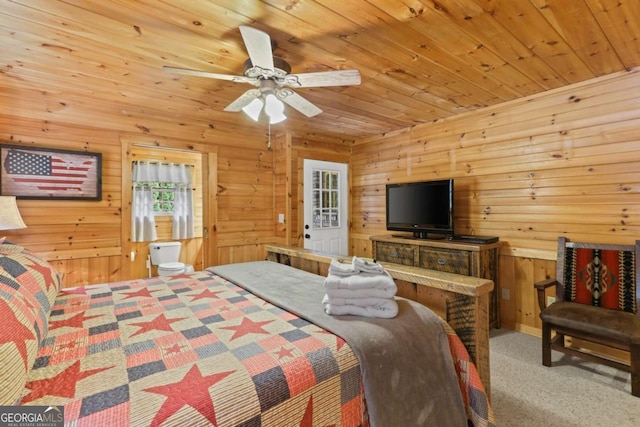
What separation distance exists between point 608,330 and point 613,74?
1990 millimetres

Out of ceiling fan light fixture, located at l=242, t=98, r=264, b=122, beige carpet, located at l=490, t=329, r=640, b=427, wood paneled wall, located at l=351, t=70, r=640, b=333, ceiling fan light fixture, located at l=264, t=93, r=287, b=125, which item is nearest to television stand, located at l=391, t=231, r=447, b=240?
wood paneled wall, located at l=351, t=70, r=640, b=333

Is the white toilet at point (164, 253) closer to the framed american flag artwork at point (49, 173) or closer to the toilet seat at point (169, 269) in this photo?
the toilet seat at point (169, 269)

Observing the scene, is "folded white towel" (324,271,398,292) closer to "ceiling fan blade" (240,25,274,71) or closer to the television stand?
"ceiling fan blade" (240,25,274,71)

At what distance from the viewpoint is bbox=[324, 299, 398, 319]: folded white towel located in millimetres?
1341

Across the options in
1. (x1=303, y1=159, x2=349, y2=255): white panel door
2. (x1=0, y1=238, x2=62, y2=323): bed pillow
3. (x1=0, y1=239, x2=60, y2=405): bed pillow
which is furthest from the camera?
(x1=303, y1=159, x2=349, y2=255): white panel door

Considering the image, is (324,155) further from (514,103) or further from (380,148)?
(514,103)

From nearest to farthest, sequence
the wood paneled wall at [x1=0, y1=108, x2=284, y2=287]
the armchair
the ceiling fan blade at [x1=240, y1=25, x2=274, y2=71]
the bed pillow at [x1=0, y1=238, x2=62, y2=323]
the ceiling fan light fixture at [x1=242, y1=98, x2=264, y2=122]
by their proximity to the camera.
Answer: the bed pillow at [x1=0, y1=238, x2=62, y2=323], the ceiling fan blade at [x1=240, y1=25, x2=274, y2=71], the armchair, the ceiling fan light fixture at [x1=242, y1=98, x2=264, y2=122], the wood paneled wall at [x1=0, y1=108, x2=284, y2=287]

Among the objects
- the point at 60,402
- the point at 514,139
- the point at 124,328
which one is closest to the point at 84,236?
the point at 124,328

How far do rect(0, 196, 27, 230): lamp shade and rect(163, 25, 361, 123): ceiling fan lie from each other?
178 cm

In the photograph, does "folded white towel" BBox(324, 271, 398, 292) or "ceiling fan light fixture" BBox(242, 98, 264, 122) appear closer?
"folded white towel" BBox(324, 271, 398, 292)

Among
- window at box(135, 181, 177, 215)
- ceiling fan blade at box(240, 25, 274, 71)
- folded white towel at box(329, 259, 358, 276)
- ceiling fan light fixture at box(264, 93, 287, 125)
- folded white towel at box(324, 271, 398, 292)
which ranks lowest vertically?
folded white towel at box(324, 271, 398, 292)

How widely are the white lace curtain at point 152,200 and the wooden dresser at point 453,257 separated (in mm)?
3207

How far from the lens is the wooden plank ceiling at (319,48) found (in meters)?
1.64

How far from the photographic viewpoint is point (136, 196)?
448cm
